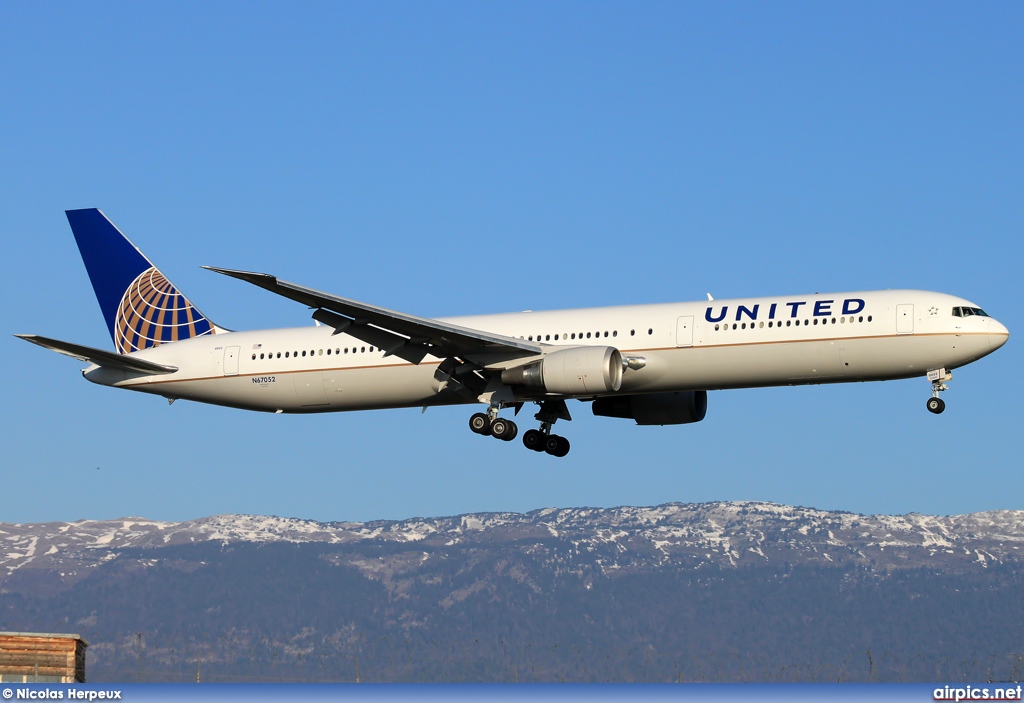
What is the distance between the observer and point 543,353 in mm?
43094

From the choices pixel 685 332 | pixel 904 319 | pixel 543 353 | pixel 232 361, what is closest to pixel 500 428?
pixel 543 353

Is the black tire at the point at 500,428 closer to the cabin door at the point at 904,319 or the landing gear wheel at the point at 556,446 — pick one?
the landing gear wheel at the point at 556,446

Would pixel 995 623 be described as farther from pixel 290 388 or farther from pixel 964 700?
pixel 964 700

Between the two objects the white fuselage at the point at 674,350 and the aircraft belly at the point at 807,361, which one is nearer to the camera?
the aircraft belly at the point at 807,361

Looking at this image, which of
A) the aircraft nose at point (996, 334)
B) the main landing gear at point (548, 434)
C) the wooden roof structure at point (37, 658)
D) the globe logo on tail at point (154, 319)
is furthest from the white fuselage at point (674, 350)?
the wooden roof structure at point (37, 658)

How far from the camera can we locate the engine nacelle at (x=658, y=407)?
156 feet

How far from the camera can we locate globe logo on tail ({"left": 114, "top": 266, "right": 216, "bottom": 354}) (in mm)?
50719

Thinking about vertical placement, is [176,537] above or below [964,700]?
above

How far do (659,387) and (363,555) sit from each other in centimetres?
A: 8728

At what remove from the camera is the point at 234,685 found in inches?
1005

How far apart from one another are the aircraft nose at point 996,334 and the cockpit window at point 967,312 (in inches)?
13.1

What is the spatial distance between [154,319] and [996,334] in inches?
1142

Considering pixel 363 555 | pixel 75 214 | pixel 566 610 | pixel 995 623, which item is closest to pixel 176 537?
pixel 363 555

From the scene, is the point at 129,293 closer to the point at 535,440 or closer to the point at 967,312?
the point at 535,440
